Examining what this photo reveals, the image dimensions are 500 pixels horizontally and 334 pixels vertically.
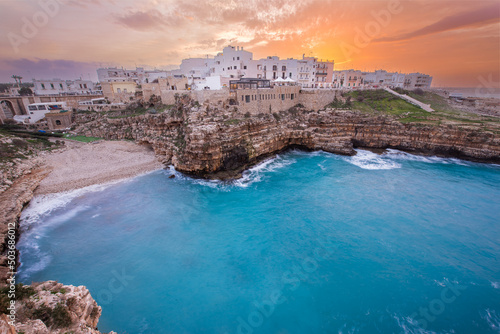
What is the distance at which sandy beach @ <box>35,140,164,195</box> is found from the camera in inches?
987

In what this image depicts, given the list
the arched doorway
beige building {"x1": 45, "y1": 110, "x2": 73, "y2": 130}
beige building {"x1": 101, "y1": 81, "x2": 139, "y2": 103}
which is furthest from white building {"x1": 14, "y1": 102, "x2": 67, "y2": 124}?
beige building {"x1": 101, "y1": 81, "x2": 139, "y2": 103}

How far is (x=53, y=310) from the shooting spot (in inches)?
268

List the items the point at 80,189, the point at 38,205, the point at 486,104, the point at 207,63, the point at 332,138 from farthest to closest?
the point at 486,104 → the point at 207,63 → the point at 332,138 → the point at 80,189 → the point at 38,205

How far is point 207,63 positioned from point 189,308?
55.2 m

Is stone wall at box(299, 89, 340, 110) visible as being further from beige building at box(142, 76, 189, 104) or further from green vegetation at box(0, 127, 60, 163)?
green vegetation at box(0, 127, 60, 163)

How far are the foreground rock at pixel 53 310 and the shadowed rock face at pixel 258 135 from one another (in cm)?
1982

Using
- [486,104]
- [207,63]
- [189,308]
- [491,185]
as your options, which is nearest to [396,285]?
[189,308]

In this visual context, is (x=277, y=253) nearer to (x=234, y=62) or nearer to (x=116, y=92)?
(x=234, y=62)

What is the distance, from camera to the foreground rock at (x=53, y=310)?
603cm

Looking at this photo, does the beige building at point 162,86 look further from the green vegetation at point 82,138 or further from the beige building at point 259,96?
the beige building at point 259,96

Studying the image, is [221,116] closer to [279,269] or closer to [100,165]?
[100,165]

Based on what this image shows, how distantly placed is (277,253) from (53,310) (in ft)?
43.2

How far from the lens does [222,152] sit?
2805cm

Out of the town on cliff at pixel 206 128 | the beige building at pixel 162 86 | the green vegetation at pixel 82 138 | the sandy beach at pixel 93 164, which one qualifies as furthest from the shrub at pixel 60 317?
the beige building at pixel 162 86
